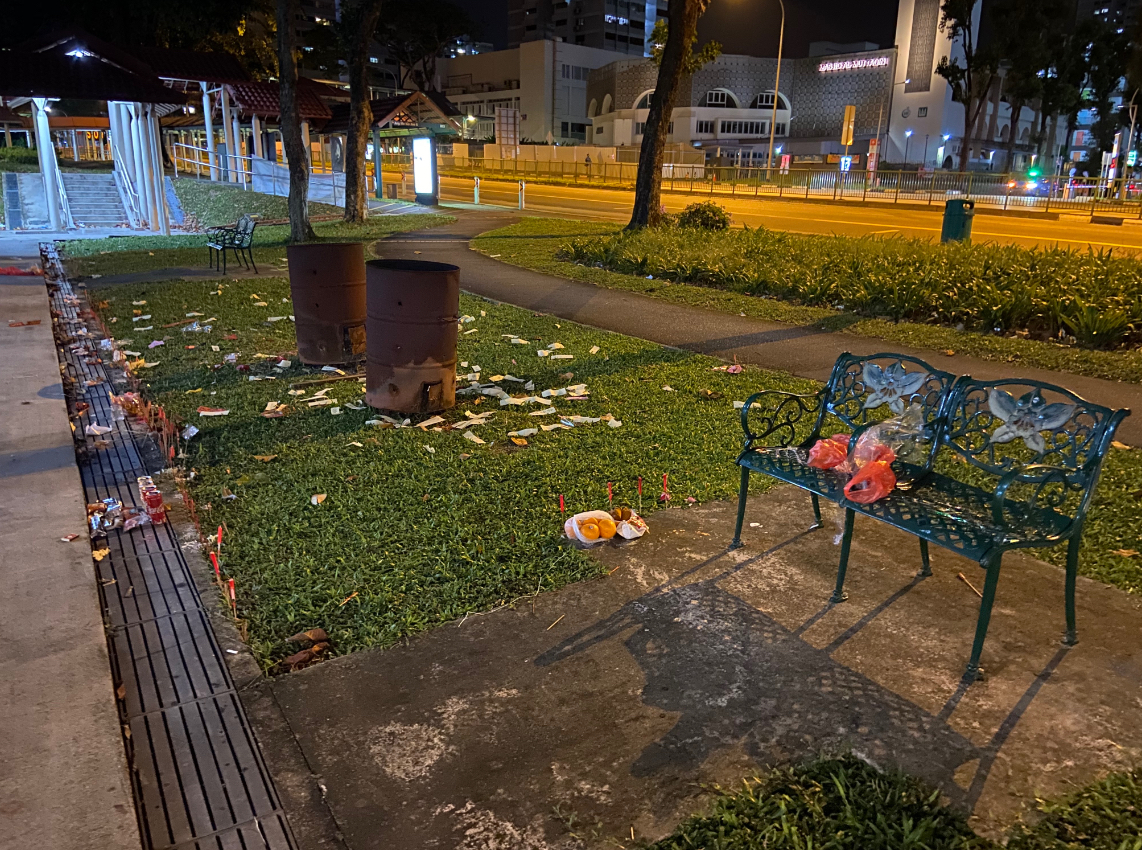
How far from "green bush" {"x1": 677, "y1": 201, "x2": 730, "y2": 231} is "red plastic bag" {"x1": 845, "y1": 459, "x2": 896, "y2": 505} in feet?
47.0

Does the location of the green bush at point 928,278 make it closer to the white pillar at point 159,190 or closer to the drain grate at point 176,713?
the drain grate at point 176,713

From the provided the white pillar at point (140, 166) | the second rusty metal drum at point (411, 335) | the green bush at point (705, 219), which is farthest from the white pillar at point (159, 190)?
the second rusty metal drum at point (411, 335)

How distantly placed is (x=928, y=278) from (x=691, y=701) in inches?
368

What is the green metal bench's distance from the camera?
3.46m

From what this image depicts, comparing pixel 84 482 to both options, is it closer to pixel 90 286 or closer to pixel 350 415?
pixel 350 415

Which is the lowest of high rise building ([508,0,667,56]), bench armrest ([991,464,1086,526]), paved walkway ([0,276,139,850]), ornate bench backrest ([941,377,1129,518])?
paved walkway ([0,276,139,850])

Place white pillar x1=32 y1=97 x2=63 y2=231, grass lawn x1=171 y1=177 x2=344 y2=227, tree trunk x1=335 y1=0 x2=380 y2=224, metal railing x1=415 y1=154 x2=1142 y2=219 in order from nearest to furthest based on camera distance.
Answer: tree trunk x1=335 y1=0 x2=380 y2=224 < white pillar x1=32 y1=97 x2=63 y2=231 < grass lawn x1=171 y1=177 x2=344 y2=227 < metal railing x1=415 y1=154 x2=1142 y2=219

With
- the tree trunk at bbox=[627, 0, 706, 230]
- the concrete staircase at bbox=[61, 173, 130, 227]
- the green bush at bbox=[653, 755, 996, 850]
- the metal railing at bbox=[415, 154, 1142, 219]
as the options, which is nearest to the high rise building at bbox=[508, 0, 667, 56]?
the metal railing at bbox=[415, 154, 1142, 219]

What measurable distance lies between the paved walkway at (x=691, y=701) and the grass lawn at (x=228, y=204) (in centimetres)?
2594

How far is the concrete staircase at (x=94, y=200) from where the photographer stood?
2508 cm

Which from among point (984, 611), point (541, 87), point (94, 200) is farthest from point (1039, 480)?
point (541, 87)

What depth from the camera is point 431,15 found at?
84750 mm

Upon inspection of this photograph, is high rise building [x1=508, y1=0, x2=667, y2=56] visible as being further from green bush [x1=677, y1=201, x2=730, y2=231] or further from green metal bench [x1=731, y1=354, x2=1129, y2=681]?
green metal bench [x1=731, y1=354, x2=1129, y2=681]

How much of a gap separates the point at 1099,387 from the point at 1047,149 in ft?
274
